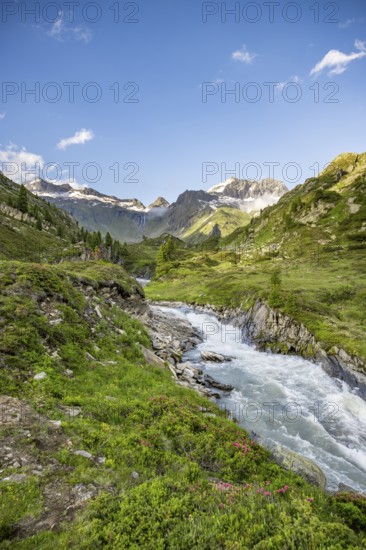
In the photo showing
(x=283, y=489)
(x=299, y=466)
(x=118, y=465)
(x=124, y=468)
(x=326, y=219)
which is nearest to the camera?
(x=283, y=489)

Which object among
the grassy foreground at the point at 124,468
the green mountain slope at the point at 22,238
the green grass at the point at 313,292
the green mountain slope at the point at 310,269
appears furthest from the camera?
the green mountain slope at the point at 22,238

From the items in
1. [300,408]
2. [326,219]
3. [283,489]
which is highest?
[326,219]

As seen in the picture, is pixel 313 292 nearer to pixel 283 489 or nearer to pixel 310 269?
pixel 310 269

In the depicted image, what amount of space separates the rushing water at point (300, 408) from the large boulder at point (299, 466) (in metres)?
2.06

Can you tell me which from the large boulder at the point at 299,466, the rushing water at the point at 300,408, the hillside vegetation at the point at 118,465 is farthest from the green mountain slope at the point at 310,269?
the hillside vegetation at the point at 118,465

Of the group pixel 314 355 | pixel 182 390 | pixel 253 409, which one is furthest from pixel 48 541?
pixel 314 355

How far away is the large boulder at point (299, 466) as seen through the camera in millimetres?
11193

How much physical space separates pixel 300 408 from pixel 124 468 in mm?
17863

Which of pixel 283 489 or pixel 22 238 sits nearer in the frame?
pixel 283 489

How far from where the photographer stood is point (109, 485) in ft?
26.6

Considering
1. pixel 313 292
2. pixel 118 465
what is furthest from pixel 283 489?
pixel 313 292

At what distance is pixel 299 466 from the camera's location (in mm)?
11625

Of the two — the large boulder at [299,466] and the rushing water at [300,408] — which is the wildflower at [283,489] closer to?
the large boulder at [299,466]

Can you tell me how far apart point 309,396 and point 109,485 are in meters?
21.4
